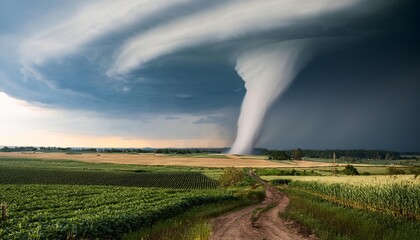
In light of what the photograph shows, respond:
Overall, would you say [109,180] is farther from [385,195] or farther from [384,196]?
[385,195]

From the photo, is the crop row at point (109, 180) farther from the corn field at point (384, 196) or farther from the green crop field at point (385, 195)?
the green crop field at point (385, 195)

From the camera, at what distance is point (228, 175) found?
286ft

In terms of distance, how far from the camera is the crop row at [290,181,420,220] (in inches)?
1010

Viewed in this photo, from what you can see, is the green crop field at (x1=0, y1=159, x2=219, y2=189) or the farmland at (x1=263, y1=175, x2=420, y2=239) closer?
the farmland at (x1=263, y1=175, x2=420, y2=239)

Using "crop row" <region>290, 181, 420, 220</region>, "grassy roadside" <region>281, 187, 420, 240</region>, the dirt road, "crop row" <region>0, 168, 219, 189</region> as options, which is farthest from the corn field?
"crop row" <region>0, 168, 219, 189</region>

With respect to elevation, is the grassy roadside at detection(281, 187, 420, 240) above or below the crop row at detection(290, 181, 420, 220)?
below

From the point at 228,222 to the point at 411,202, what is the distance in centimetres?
1378

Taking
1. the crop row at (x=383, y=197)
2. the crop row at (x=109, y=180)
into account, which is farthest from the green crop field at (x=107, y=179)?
the crop row at (x=383, y=197)

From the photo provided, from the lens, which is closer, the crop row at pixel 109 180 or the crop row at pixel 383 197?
the crop row at pixel 383 197

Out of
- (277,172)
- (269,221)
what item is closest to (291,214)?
(269,221)

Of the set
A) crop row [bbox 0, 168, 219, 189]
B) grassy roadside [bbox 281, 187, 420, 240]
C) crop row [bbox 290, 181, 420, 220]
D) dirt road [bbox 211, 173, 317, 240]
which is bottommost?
crop row [bbox 0, 168, 219, 189]

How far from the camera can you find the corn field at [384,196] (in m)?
25.7

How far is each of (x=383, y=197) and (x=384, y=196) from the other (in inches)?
9.0

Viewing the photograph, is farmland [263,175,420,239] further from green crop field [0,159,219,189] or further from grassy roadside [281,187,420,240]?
green crop field [0,159,219,189]
